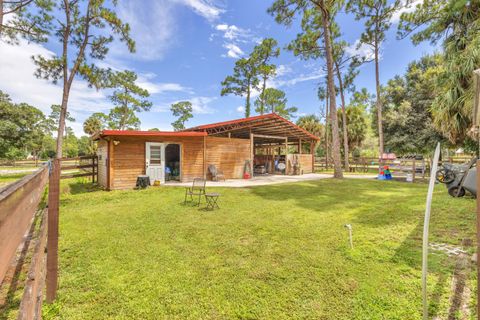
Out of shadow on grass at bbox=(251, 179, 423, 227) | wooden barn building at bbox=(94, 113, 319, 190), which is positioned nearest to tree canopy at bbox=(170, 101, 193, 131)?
wooden barn building at bbox=(94, 113, 319, 190)

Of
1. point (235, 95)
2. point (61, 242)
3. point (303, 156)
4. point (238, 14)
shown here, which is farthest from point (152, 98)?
point (61, 242)

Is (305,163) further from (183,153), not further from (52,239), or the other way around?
(52,239)

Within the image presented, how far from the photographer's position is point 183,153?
11227mm

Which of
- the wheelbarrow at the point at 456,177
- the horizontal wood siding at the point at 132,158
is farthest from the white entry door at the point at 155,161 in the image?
the wheelbarrow at the point at 456,177

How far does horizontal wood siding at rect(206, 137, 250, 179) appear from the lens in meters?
12.2

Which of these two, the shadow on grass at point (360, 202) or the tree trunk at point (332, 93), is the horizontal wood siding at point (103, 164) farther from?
the tree trunk at point (332, 93)

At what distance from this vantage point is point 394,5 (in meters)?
13.9

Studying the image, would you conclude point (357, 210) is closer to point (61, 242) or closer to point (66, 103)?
point (61, 242)

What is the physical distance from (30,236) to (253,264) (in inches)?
169

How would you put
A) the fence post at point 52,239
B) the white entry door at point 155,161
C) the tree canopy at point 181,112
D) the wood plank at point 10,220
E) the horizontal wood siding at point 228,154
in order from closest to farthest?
the wood plank at point 10,220
the fence post at point 52,239
the white entry door at point 155,161
the horizontal wood siding at point 228,154
the tree canopy at point 181,112

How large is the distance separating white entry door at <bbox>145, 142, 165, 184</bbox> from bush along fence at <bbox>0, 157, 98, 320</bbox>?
596cm

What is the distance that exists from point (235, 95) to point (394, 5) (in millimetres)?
16131

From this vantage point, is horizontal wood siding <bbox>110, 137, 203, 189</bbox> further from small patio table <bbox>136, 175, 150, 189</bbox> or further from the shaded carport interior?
the shaded carport interior

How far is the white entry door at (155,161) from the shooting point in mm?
10266
